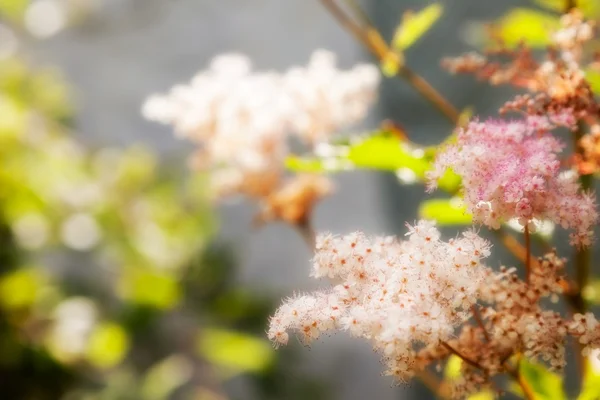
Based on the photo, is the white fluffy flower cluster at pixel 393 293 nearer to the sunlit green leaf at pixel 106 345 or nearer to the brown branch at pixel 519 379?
the brown branch at pixel 519 379

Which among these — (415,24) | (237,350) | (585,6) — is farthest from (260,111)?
(237,350)

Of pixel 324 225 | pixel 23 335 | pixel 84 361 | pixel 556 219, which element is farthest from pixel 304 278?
pixel 556 219

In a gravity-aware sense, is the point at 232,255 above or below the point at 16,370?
above

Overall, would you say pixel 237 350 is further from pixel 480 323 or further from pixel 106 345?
pixel 480 323

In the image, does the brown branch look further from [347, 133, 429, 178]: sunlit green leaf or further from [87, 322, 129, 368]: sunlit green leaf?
[87, 322, 129, 368]: sunlit green leaf

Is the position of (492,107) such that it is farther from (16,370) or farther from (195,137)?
(16,370)

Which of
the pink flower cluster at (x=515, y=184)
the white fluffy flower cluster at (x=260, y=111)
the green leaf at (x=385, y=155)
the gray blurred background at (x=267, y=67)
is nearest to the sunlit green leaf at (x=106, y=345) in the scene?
the gray blurred background at (x=267, y=67)
